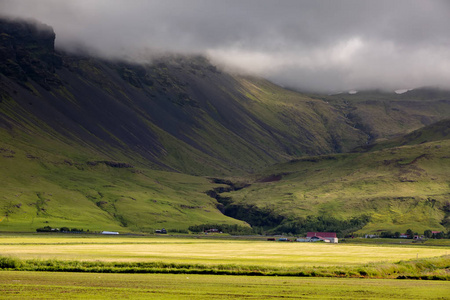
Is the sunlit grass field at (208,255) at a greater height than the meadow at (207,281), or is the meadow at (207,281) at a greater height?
the sunlit grass field at (208,255)

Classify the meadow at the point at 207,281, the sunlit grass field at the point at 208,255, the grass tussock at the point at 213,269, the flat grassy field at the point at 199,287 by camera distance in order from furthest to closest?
1. the sunlit grass field at the point at 208,255
2. the grass tussock at the point at 213,269
3. the meadow at the point at 207,281
4. the flat grassy field at the point at 199,287

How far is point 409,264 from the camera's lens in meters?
95.0

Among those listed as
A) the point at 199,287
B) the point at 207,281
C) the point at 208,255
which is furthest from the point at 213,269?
the point at 208,255

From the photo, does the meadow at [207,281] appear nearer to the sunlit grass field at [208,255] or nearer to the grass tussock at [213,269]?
the grass tussock at [213,269]

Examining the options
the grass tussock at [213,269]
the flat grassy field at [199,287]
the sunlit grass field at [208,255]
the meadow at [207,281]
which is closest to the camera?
the flat grassy field at [199,287]

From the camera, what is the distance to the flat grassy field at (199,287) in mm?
57781

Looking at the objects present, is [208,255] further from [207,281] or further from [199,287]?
[199,287]

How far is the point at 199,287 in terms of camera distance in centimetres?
6494

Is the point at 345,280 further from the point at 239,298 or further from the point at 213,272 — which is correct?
the point at 239,298

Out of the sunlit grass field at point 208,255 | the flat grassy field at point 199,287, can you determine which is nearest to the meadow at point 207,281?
the flat grassy field at point 199,287

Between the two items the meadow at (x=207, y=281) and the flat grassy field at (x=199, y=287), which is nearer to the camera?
the flat grassy field at (x=199, y=287)

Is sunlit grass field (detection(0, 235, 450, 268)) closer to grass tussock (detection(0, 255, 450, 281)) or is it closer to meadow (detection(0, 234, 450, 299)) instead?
grass tussock (detection(0, 255, 450, 281))

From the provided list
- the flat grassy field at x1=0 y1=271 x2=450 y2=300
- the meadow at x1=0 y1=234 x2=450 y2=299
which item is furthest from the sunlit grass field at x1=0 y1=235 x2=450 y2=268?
the flat grassy field at x1=0 y1=271 x2=450 y2=300

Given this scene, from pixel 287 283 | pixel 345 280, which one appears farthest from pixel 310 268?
pixel 287 283
